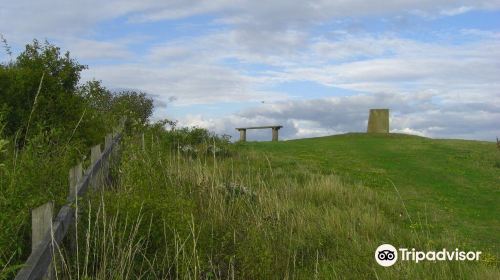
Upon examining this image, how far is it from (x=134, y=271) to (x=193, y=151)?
979 centimetres

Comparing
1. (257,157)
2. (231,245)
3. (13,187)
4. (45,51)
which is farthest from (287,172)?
(13,187)

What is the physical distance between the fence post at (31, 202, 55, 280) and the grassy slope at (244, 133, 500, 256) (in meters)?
5.58

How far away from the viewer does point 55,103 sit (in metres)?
11.6

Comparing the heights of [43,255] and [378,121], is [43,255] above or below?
below

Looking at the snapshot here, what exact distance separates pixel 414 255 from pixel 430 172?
9.85 metres

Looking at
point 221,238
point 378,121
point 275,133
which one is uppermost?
point 378,121

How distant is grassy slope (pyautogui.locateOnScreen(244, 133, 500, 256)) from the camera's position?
10.2m

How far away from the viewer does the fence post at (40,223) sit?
4008 millimetres

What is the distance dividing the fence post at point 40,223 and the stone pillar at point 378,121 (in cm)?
2523

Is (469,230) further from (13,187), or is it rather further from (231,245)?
(13,187)

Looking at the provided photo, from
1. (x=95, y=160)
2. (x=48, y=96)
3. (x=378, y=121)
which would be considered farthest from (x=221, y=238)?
(x=378, y=121)

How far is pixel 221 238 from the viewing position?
606 cm


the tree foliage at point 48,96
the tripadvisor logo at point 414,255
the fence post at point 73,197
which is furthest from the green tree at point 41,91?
the tripadvisor logo at point 414,255

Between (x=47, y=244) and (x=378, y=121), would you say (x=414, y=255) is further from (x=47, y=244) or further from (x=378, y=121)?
(x=378, y=121)
